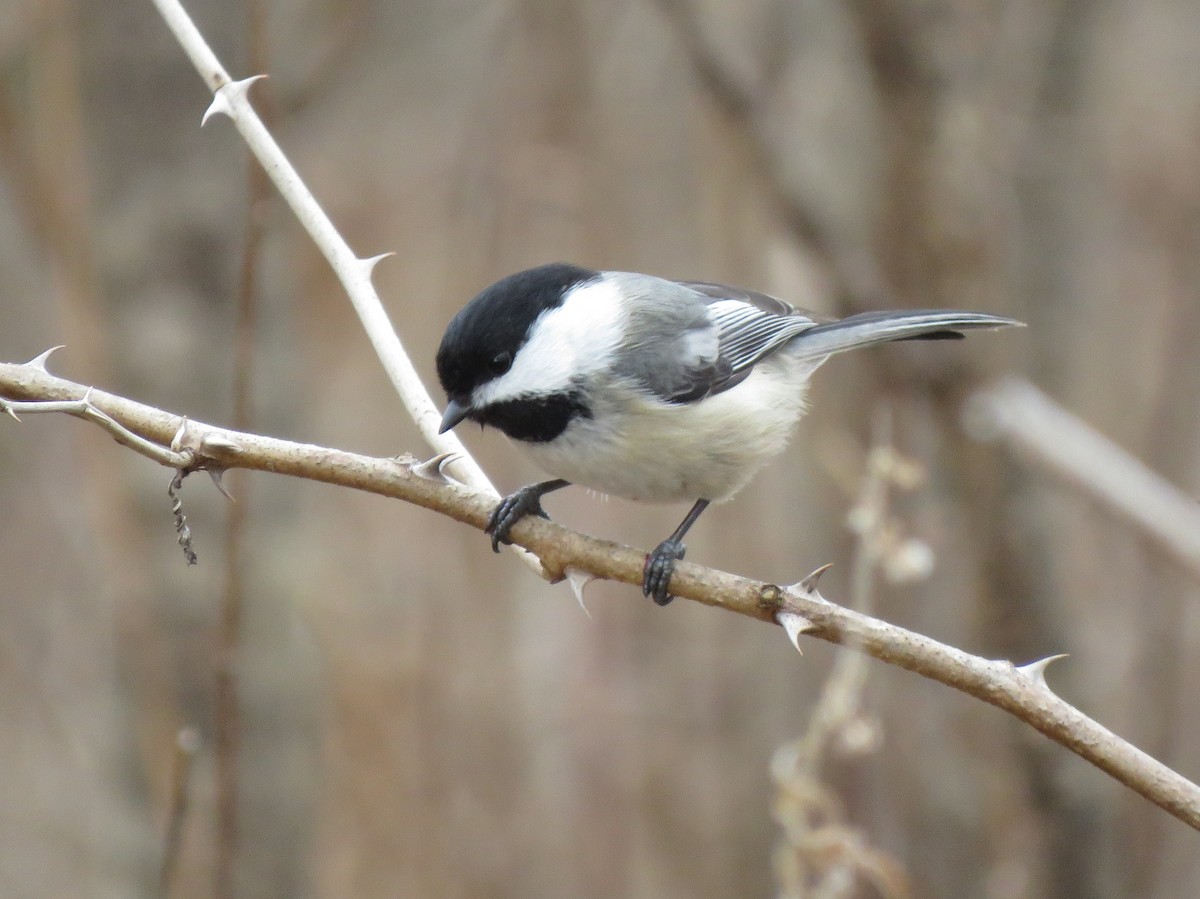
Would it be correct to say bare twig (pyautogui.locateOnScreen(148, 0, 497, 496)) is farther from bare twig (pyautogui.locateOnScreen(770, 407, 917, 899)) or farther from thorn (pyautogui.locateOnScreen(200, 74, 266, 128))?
bare twig (pyautogui.locateOnScreen(770, 407, 917, 899))

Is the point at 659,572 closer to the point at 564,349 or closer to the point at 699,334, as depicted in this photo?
the point at 564,349

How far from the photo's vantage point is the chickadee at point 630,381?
2.42 metres

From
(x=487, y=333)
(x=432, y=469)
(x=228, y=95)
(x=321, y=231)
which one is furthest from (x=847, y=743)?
(x=228, y=95)

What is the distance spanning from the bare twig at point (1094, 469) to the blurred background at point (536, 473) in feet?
0.29

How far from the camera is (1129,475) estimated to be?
312 centimetres

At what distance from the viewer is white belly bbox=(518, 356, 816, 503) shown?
251 centimetres

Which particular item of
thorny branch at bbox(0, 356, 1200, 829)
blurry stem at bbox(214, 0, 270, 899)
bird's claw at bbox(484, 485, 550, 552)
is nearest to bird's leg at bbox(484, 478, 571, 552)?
bird's claw at bbox(484, 485, 550, 552)

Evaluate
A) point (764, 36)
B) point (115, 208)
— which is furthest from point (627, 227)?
point (115, 208)

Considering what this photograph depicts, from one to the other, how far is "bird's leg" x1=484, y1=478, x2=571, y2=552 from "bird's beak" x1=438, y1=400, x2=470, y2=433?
183 millimetres

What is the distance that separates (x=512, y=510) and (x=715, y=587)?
676mm

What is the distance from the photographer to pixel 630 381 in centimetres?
259

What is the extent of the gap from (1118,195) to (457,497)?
17.3 ft

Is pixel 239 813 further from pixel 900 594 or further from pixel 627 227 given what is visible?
pixel 627 227

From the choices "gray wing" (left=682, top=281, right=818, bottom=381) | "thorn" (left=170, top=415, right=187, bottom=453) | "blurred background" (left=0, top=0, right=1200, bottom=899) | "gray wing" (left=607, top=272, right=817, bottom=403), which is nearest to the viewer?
"thorn" (left=170, top=415, right=187, bottom=453)
